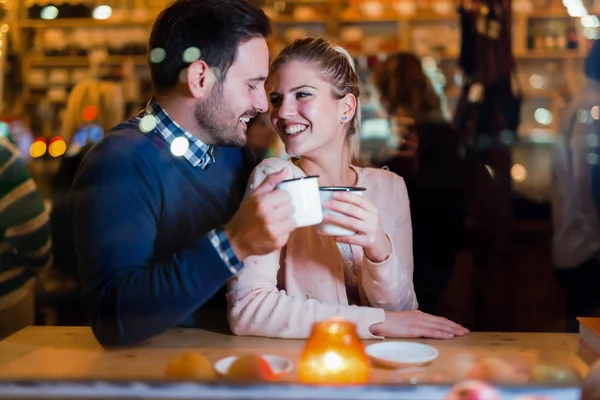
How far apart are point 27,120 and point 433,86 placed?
48.3 inches

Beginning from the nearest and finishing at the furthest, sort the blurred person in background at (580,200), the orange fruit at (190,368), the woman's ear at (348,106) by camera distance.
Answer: the orange fruit at (190,368) < the woman's ear at (348,106) < the blurred person in background at (580,200)

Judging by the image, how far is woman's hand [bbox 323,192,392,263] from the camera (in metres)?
1.36

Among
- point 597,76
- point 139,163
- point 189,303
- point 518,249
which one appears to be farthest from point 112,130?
point 597,76

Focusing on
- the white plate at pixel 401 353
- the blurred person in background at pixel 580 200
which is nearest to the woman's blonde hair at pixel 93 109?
the white plate at pixel 401 353

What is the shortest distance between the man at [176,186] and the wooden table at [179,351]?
2.4 inches

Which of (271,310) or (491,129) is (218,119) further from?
(491,129)

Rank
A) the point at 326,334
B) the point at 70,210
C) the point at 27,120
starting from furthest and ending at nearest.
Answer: the point at 27,120
the point at 70,210
the point at 326,334

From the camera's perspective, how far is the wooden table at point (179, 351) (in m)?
1.21

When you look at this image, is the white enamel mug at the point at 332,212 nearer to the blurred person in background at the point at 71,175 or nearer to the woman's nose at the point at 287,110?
the woman's nose at the point at 287,110

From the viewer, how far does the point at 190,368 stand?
1170 mm

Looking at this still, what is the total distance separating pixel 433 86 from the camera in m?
1.92

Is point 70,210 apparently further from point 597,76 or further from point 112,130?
point 597,76

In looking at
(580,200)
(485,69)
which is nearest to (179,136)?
(485,69)

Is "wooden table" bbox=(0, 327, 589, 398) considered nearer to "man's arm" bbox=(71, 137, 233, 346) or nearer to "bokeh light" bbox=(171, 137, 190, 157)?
"man's arm" bbox=(71, 137, 233, 346)
